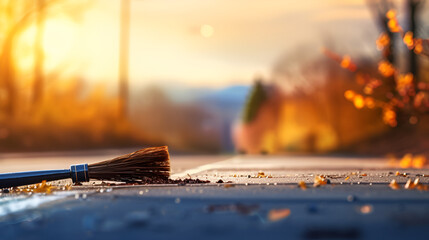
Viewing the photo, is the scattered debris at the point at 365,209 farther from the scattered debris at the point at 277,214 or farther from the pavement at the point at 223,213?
the scattered debris at the point at 277,214

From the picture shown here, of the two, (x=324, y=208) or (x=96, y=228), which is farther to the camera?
(x=324, y=208)

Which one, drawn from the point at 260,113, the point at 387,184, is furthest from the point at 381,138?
the point at 260,113

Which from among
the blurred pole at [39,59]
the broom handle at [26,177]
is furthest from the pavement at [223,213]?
the blurred pole at [39,59]

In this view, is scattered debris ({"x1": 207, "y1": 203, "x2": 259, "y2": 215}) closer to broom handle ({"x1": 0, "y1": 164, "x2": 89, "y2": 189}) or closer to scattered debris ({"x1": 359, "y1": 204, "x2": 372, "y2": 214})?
scattered debris ({"x1": 359, "y1": 204, "x2": 372, "y2": 214})

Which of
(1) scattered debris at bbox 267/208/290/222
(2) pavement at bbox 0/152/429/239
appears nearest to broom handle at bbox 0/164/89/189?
(2) pavement at bbox 0/152/429/239

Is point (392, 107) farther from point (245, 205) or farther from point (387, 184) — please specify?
point (245, 205)

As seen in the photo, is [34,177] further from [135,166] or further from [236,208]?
[236,208]
